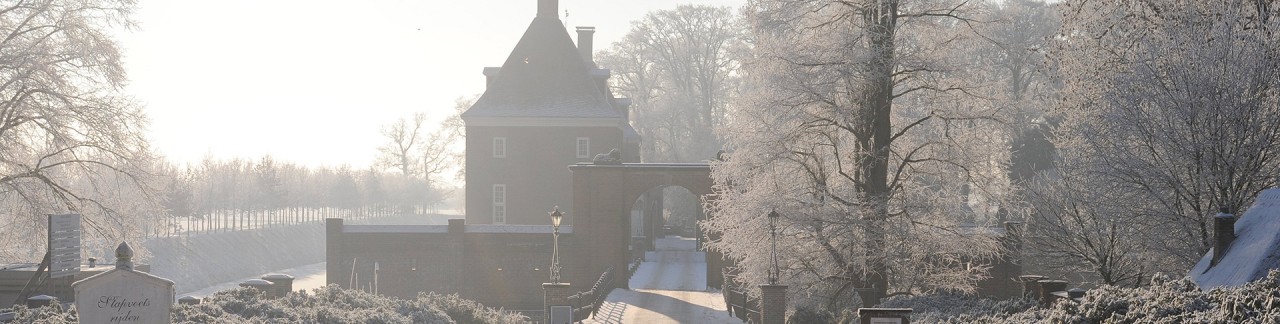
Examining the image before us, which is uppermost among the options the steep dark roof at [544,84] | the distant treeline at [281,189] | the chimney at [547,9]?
the chimney at [547,9]

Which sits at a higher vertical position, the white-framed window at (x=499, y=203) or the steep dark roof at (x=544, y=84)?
the steep dark roof at (x=544, y=84)

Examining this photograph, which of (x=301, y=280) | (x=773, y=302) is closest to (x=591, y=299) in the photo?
(x=773, y=302)

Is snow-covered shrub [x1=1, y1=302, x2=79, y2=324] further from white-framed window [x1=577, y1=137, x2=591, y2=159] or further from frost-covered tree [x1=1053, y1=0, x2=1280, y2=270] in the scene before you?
white-framed window [x1=577, y1=137, x2=591, y2=159]

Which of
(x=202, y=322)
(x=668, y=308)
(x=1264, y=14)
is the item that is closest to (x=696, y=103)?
(x=668, y=308)

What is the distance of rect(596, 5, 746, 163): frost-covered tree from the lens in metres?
63.3

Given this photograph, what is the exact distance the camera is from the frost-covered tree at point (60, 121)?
2609cm

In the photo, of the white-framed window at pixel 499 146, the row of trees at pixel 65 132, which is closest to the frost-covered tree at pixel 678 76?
the white-framed window at pixel 499 146

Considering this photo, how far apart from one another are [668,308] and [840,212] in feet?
30.1

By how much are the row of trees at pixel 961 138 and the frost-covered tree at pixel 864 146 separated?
4 centimetres

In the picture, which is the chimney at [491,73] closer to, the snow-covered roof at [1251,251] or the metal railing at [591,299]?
the metal railing at [591,299]

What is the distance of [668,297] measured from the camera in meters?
32.2

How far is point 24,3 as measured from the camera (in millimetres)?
27047

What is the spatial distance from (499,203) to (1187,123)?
3140 centimetres

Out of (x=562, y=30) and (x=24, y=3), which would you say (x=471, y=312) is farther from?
(x=562, y=30)
